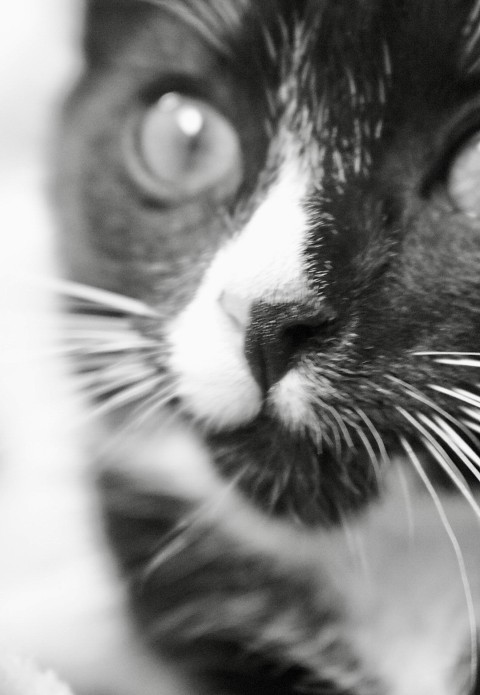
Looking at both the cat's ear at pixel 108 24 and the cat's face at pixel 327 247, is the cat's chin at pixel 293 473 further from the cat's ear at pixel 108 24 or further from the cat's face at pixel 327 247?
the cat's ear at pixel 108 24

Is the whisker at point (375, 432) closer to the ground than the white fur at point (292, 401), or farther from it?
closer to the ground

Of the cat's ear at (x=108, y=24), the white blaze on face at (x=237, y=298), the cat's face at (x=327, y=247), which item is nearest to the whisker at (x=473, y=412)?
A: the cat's face at (x=327, y=247)

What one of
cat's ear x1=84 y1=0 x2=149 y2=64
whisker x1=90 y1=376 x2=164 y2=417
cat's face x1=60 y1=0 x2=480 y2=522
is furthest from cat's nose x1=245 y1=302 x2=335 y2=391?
cat's ear x1=84 y1=0 x2=149 y2=64

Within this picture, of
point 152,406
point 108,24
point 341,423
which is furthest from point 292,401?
point 108,24

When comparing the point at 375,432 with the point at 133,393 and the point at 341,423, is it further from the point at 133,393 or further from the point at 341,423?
the point at 133,393

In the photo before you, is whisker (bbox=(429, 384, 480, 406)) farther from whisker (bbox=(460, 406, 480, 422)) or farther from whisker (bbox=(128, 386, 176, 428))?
whisker (bbox=(128, 386, 176, 428))

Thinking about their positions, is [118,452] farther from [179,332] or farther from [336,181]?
[336,181]

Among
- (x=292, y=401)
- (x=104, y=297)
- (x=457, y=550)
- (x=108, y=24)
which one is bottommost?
(x=457, y=550)
